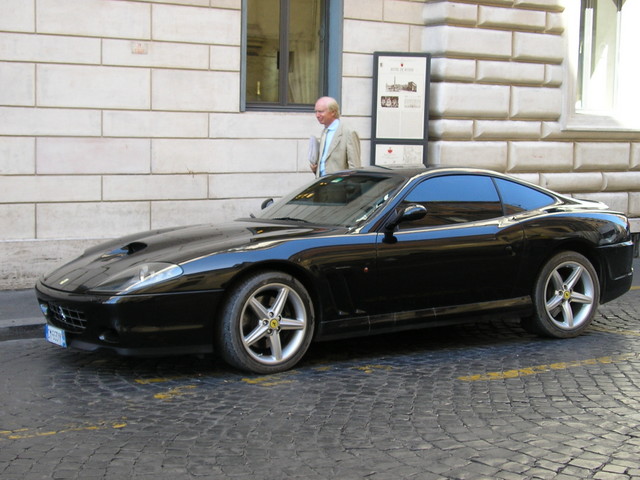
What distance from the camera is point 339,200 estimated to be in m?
7.44

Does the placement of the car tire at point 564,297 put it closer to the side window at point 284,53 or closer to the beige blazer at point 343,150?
the beige blazer at point 343,150

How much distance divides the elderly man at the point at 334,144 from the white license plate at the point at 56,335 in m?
4.03

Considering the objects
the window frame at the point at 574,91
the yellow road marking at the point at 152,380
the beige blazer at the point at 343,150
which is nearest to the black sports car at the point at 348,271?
the yellow road marking at the point at 152,380

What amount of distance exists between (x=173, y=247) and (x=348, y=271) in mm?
1214

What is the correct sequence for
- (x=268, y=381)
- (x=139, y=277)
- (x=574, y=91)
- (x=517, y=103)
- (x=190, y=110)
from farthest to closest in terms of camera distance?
1. (x=574, y=91)
2. (x=517, y=103)
3. (x=190, y=110)
4. (x=268, y=381)
5. (x=139, y=277)

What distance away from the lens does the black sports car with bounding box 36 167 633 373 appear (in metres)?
6.21

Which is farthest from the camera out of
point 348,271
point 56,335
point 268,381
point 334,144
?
point 334,144

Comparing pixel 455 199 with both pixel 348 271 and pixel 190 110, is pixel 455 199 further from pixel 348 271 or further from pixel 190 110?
pixel 190 110

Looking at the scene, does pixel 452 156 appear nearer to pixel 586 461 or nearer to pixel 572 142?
pixel 572 142

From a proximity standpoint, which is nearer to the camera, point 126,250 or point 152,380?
point 152,380

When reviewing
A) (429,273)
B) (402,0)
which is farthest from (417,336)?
(402,0)

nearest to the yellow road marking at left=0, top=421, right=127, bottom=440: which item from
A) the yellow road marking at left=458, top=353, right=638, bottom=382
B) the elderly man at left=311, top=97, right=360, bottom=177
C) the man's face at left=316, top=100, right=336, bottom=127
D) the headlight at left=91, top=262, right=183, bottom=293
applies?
the headlight at left=91, top=262, right=183, bottom=293

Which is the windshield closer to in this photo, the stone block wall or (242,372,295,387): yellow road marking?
(242,372,295,387): yellow road marking

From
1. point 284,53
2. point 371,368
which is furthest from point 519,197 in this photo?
point 284,53
